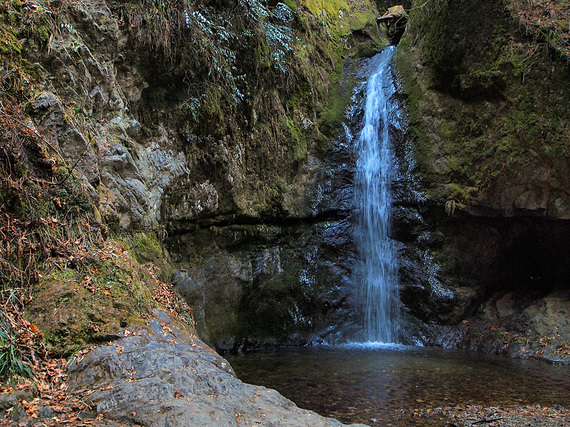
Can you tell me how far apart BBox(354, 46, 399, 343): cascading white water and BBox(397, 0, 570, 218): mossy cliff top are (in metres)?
0.90

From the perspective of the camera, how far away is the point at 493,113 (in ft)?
28.0

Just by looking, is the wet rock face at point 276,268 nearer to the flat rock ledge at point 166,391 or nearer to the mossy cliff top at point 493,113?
the mossy cliff top at point 493,113

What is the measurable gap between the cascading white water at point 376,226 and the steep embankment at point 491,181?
0.38 meters

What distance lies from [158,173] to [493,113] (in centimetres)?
706

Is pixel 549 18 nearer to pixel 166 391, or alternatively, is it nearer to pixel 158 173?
pixel 158 173

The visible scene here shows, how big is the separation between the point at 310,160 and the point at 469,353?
5.60 metres

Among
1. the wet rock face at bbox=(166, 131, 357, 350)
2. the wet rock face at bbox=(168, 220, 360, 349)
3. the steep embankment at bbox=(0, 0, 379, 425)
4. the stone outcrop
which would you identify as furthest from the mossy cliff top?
the stone outcrop

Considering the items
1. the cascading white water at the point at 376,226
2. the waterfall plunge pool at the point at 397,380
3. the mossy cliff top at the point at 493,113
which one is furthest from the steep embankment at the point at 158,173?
the mossy cliff top at the point at 493,113

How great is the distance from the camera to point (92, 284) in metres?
3.63

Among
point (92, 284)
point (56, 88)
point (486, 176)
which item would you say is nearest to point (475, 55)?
point (486, 176)

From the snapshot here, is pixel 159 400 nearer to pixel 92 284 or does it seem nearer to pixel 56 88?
pixel 92 284

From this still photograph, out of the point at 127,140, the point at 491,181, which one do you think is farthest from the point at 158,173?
the point at 491,181

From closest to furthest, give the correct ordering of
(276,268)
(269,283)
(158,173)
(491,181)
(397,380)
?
(397,380) → (158,173) → (491,181) → (269,283) → (276,268)

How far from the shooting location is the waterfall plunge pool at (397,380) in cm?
461
